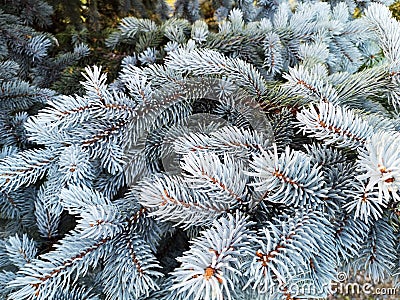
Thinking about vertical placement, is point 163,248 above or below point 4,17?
below

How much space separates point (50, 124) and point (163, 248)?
30 centimetres

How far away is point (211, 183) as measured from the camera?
0.51 m

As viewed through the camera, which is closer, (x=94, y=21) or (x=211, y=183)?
(x=211, y=183)

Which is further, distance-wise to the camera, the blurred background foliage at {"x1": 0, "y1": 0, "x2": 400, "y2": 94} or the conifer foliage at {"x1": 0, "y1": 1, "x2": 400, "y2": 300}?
the blurred background foliage at {"x1": 0, "y1": 0, "x2": 400, "y2": 94}

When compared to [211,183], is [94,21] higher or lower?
lower

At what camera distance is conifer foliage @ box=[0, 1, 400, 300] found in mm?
482

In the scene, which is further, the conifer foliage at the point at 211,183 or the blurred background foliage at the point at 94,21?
the blurred background foliage at the point at 94,21

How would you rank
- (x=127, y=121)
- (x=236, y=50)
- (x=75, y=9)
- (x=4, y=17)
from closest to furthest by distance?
(x=127, y=121)
(x=236, y=50)
(x=4, y=17)
(x=75, y=9)

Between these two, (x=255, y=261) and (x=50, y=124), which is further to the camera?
(x=50, y=124)

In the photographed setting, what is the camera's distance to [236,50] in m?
1.00

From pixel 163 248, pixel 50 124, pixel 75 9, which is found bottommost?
pixel 163 248

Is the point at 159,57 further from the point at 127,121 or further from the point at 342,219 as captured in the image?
A: the point at 342,219

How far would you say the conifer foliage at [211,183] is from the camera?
482 millimetres

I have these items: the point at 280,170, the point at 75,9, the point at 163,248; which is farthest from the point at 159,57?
the point at 75,9
